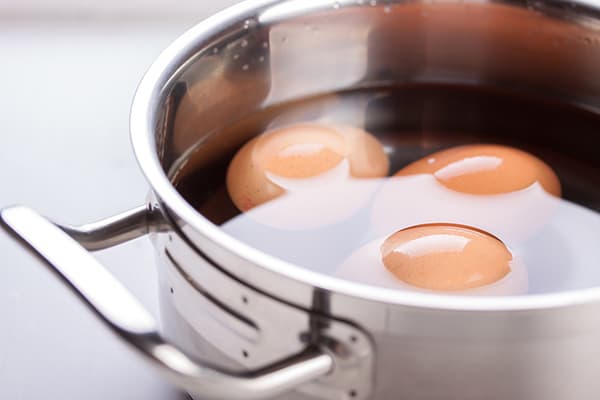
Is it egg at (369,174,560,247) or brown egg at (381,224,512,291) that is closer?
brown egg at (381,224,512,291)

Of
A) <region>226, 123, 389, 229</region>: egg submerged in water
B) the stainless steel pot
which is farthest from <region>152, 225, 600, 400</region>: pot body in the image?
<region>226, 123, 389, 229</region>: egg submerged in water

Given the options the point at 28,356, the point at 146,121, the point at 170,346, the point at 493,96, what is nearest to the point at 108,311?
the point at 170,346

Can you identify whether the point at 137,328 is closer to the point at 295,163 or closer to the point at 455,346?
the point at 455,346

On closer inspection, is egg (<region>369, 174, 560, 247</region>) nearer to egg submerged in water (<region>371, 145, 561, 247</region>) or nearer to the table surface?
egg submerged in water (<region>371, 145, 561, 247</region>)

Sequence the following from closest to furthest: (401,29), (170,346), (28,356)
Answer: (170,346) → (28,356) → (401,29)

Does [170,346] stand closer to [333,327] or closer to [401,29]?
[333,327]
